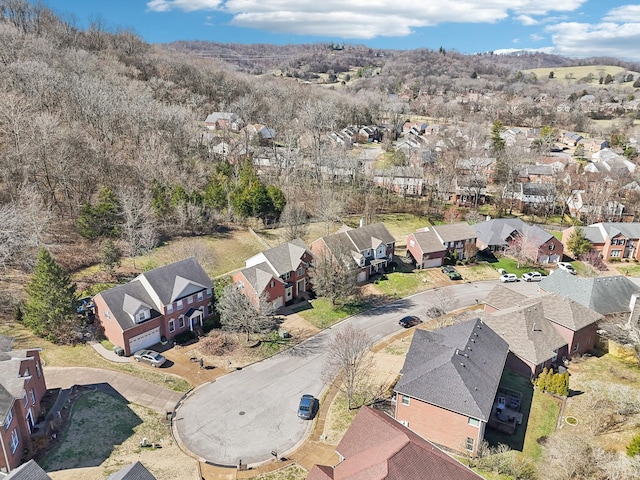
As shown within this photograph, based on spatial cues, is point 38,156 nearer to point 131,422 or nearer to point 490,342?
point 131,422

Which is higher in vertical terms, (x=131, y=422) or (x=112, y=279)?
(x=112, y=279)

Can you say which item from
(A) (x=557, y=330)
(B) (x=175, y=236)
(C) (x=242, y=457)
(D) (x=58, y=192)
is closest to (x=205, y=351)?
(C) (x=242, y=457)

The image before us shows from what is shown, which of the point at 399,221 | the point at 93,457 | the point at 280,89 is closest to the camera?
the point at 93,457

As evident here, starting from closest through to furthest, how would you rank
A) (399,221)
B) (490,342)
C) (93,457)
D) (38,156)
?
(93,457) → (490,342) → (38,156) → (399,221)

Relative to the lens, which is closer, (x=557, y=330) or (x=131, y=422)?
(x=131, y=422)

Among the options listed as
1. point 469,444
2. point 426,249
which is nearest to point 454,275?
point 426,249

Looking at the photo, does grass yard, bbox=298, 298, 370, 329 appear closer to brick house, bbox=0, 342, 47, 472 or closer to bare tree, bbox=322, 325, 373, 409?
bare tree, bbox=322, 325, 373, 409

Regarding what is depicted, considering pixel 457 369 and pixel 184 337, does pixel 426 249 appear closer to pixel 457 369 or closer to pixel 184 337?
pixel 457 369

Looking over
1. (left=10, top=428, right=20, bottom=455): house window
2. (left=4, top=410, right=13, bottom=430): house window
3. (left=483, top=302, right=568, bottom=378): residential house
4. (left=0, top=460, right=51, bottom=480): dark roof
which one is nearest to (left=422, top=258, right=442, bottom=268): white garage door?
(left=483, top=302, right=568, bottom=378): residential house

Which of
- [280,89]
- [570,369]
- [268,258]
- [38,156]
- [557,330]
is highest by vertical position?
[280,89]
